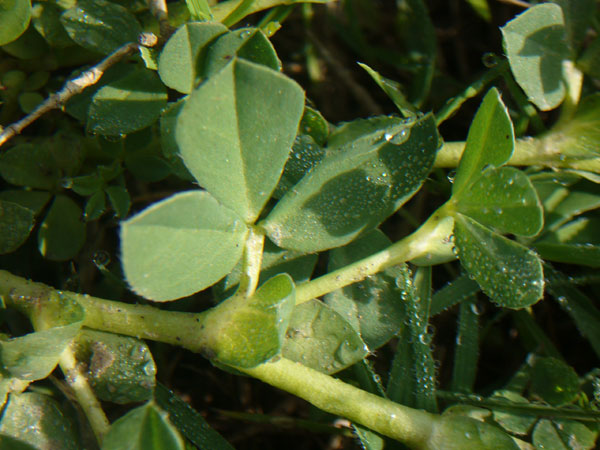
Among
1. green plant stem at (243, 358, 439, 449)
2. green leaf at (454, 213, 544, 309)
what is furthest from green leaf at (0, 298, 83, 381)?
green leaf at (454, 213, 544, 309)

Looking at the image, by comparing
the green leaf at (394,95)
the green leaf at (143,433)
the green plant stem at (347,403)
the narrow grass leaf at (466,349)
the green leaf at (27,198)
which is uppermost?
the green leaf at (394,95)

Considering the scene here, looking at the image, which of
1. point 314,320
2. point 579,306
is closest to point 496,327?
point 579,306

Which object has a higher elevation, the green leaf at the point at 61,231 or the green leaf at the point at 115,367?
the green leaf at the point at 61,231

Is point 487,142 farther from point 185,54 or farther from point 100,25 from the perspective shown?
point 100,25

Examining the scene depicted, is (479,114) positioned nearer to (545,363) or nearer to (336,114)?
(545,363)

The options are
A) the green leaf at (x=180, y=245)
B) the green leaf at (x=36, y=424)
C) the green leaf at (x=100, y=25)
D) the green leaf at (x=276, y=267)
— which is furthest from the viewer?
the green leaf at (x=100, y=25)

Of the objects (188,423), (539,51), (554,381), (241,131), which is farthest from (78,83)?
(554,381)

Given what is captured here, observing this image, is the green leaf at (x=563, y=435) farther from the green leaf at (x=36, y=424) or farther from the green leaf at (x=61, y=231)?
the green leaf at (x=61, y=231)

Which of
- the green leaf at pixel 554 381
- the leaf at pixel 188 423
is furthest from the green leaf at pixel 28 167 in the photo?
the green leaf at pixel 554 381
